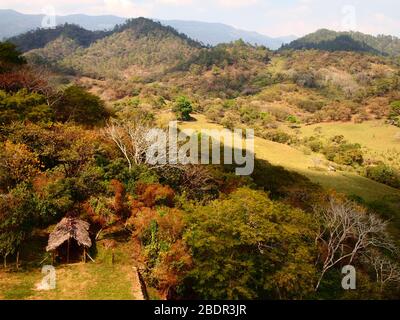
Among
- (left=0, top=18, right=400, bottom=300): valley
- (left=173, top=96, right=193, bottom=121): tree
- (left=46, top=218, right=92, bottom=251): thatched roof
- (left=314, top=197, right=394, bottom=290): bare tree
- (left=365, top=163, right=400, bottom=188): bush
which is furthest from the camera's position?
(left=173, top=96, right=193, bottom=121): tree

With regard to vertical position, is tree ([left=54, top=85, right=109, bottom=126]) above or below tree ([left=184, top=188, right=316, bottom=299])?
above

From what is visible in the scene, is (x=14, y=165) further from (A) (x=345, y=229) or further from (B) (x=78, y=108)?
(A) (x=345, y=229)

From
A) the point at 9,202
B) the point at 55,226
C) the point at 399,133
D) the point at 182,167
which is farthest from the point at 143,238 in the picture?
the point at 399,133

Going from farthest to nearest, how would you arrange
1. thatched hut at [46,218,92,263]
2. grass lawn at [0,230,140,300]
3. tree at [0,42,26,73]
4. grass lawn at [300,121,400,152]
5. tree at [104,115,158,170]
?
grass lawn at [300,121,400,152]
tree at [0,42,26,73]
tree at [104,115,158,170]
thatched hut at [46,218,92,263]
grass lawn at [0,230,140,300]

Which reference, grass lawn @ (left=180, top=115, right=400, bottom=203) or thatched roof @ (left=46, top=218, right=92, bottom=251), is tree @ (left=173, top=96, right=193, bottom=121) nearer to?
grass lawn @ (left=180, top=115, right=400, bottom=203)

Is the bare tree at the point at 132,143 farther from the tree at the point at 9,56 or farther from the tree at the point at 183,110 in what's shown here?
the tree at the point at 183,110

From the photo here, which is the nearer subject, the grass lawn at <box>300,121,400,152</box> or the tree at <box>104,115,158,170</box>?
the tree at <box>104,115,158,170</box>

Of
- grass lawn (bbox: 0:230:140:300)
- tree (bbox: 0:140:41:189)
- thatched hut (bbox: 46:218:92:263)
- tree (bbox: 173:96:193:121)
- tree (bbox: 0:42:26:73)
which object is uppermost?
tree (bbox: 0:42:26:73)

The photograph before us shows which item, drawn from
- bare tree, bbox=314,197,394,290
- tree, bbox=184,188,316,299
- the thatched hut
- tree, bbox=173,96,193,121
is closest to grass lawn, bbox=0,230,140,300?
the thatched hut
